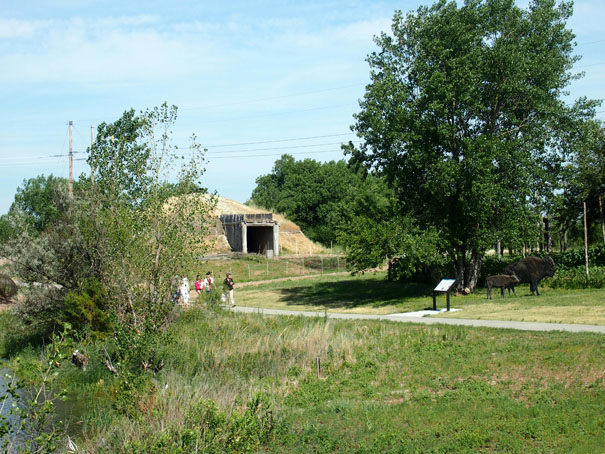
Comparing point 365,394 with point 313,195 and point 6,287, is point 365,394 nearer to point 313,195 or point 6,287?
point 6,287

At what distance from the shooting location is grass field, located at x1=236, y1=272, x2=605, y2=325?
19875 millimetres

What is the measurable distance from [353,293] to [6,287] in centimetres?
1816

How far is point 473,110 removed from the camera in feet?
88.1

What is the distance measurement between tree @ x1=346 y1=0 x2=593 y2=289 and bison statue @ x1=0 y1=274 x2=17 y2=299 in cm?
1972

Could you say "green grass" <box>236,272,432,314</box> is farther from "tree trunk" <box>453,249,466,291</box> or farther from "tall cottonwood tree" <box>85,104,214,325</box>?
"tall cottonwood tree" <box>85,104,214,325</box>

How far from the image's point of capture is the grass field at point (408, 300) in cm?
1988

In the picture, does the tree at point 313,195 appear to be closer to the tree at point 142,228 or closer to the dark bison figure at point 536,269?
the dark bison figure at point 536,269

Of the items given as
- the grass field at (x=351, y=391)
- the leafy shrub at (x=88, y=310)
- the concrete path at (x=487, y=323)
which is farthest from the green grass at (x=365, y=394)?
the leafy shrub at (x=88, y=310)

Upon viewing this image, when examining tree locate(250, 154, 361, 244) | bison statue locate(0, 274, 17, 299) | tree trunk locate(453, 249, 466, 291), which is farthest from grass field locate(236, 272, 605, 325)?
tree locate(250, 154, 361, 244)

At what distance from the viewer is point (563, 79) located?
28.5 meters

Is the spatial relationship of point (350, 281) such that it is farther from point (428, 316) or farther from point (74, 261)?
point (74, 261)

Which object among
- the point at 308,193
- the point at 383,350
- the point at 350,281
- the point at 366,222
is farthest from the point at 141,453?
the point at 308,193

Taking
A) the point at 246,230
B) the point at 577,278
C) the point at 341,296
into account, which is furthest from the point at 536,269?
the point at 246,230

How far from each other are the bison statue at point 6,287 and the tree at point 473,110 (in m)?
19.7
